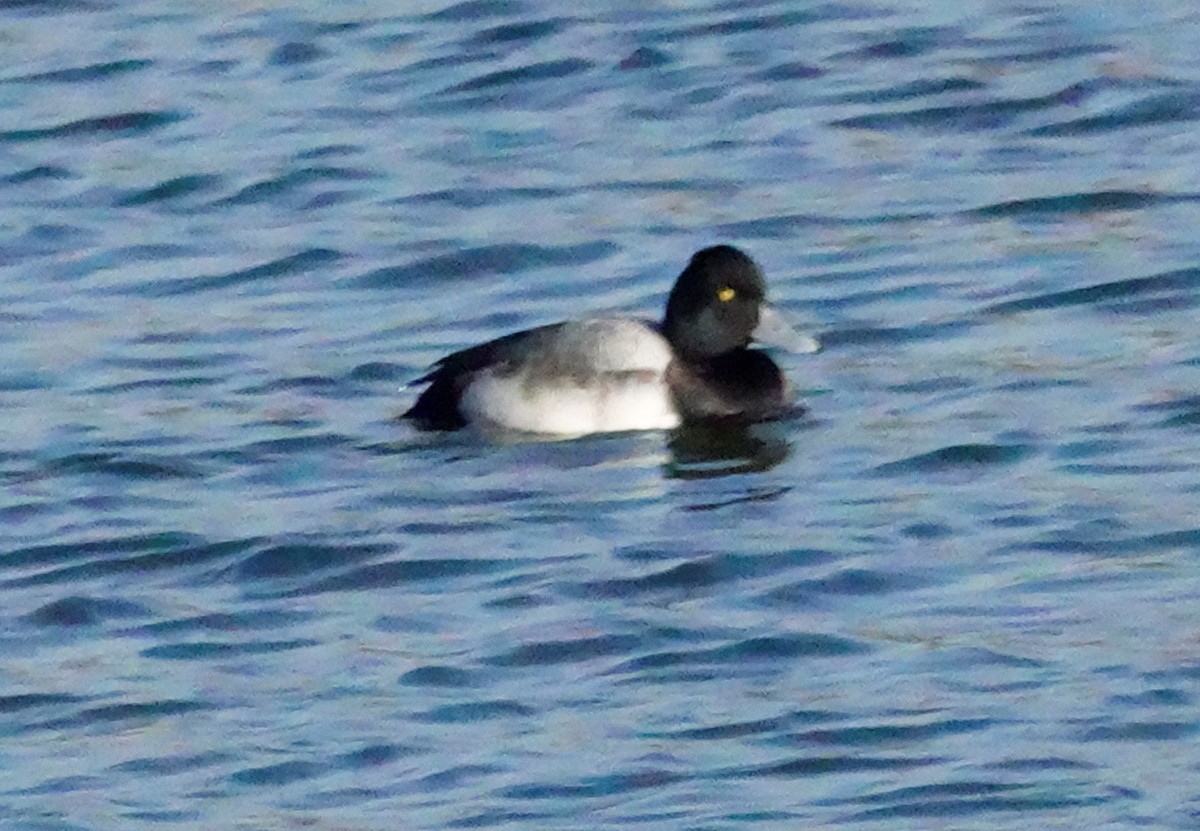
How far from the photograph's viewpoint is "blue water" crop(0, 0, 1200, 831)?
7.71 metres

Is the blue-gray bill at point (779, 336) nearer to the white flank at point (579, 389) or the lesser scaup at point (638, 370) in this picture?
the lesser scaup at point (638, 370)

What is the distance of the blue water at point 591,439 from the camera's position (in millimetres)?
7711

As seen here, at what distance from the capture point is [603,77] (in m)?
15.4

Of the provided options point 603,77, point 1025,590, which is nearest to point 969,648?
point 1025,590

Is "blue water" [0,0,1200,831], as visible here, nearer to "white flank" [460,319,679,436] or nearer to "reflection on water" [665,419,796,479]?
"reflection on water" [665,419,796,479]

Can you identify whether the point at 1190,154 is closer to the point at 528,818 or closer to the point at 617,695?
the point at 617,695

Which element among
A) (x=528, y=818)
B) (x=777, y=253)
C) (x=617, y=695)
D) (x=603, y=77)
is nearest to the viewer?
(x=528, y=818)

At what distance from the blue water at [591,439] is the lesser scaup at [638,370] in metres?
0.16

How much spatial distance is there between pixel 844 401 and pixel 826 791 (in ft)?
12.8

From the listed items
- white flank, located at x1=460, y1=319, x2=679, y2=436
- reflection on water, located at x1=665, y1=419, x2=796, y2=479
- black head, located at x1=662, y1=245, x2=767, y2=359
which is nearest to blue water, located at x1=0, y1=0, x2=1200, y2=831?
reflection on water, located at x1=665, y1=419, x2=796, y2=479

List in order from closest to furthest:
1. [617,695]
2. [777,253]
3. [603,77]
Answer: [617,695], [777,253], [603,77]

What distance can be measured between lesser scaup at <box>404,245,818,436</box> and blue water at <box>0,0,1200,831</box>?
163 mm

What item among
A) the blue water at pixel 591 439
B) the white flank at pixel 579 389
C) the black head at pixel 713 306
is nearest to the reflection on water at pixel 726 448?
the blue water at pixel 591 439

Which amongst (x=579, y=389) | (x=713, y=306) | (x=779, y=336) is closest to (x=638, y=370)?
(x=579, y=389)
